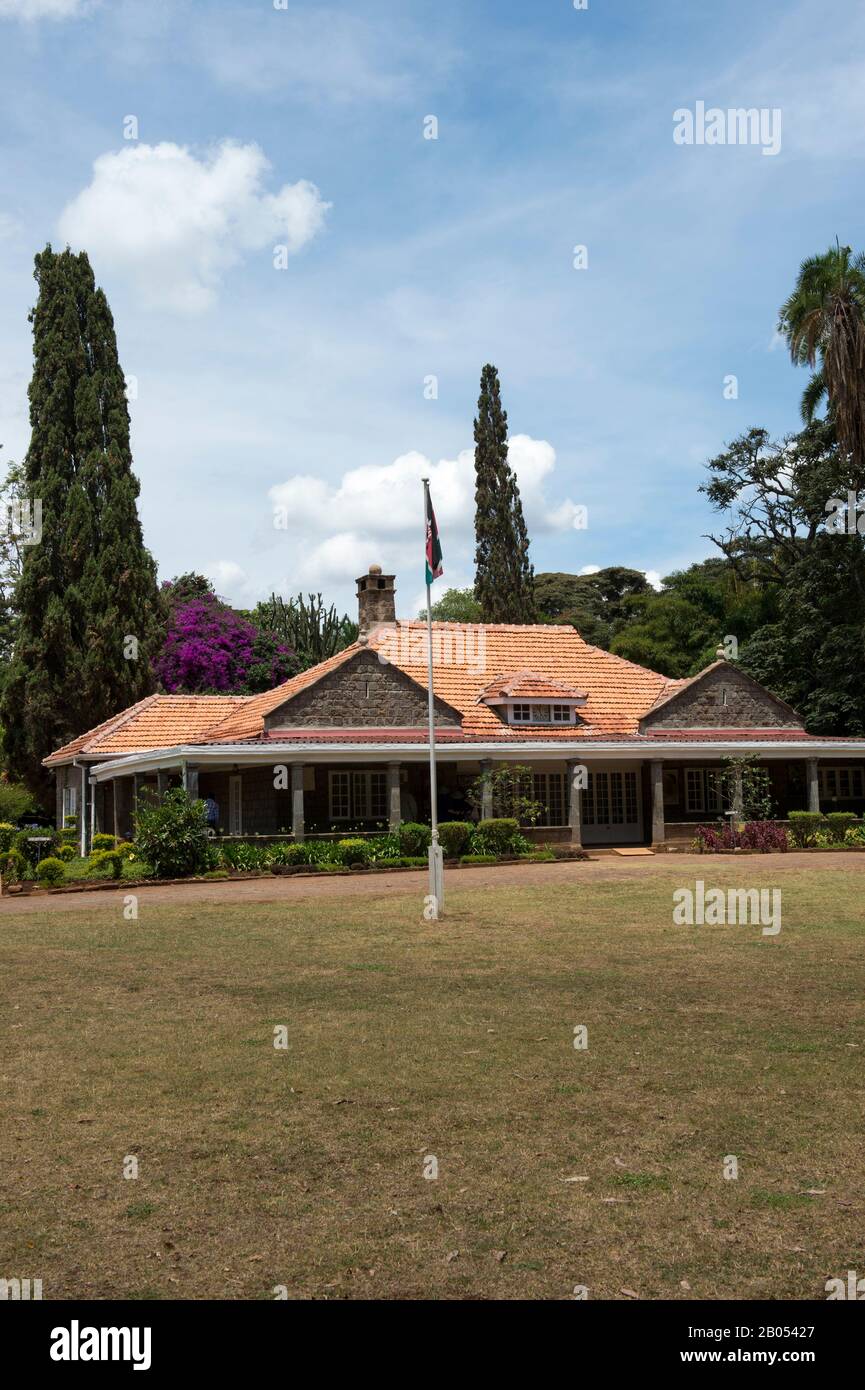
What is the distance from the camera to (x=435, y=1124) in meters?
6.50

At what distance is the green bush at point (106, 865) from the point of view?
858 inches

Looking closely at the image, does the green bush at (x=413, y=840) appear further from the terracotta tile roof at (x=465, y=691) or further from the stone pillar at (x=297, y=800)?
the terracotta tile roof at (x=465, y=691)

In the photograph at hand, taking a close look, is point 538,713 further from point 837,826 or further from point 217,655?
point 217,655

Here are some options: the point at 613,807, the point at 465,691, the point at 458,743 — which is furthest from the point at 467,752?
the point at 613,807

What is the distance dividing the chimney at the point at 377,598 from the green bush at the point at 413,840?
9.99 metres

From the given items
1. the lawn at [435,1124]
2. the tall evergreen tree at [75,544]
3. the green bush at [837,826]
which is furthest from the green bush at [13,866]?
the green bush at [837,826]

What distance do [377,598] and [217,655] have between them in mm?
11383

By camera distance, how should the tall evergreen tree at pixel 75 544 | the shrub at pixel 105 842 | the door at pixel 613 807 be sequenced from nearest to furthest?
the shrub at pixel 105 842
the door at pixel 613 807
the tall evergreen tree at pixel 75 544

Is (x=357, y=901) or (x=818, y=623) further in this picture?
(x=818, y=623)

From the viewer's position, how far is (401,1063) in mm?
7801
